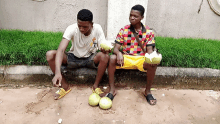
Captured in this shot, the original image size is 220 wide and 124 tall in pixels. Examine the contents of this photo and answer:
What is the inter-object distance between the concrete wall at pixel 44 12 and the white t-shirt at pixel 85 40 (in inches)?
89.5

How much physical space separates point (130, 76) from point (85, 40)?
1093 millimetres

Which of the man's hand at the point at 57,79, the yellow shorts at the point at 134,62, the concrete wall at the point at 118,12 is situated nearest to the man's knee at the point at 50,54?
the man's hand at the point at 57,79

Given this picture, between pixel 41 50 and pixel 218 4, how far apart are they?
518 cm

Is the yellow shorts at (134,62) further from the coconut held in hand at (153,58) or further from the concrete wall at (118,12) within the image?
the concrete wall at (118,12)

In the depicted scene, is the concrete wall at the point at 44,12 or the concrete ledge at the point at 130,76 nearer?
the concrete ledge at the point at 130,76

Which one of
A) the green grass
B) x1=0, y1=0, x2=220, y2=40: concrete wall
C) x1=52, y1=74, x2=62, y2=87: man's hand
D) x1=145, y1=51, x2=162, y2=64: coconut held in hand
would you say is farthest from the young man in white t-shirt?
x1=0, y1=0, x2=220, y2=40: concrete wall

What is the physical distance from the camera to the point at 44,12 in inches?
189

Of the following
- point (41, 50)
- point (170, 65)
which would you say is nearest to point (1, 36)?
point (41, 50)

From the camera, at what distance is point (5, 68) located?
9.77 ft

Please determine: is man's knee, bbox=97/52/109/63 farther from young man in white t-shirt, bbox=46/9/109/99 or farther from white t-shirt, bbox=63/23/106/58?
white t-shirt, bbox=63/23/106/58

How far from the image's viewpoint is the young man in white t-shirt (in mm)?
2578

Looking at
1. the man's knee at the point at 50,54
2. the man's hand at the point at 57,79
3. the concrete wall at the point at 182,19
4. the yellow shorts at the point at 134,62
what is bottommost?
the man's hand at the point at 57,79

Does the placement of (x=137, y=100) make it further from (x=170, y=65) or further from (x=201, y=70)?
(x=201, y=70)

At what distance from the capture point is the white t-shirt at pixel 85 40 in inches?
106
